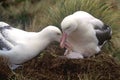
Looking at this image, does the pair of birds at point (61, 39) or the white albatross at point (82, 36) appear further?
the white albatross at point (82, 36)

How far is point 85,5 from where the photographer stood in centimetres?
776

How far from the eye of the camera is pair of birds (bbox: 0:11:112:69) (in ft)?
19.9

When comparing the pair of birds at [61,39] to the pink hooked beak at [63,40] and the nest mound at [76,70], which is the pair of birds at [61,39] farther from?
the nest mound at [76,70]

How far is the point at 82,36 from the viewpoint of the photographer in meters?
6.37

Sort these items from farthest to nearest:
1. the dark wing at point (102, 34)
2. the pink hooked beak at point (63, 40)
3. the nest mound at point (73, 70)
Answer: the dark wing at point (102, 34)
the pink hooked beak at point (63, 40)
the nest mound at point (73, 70)

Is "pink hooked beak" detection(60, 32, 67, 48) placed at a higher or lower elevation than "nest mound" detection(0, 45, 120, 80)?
higher

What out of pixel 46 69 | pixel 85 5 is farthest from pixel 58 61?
pixel 85 5

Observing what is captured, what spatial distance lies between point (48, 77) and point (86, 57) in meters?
0.75

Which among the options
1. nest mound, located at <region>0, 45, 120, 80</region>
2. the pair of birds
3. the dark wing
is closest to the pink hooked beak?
the pair of birds

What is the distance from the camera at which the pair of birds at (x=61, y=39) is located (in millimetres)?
6062

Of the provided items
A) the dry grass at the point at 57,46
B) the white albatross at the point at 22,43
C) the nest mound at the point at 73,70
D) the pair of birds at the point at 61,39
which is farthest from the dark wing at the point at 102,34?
the white albatross at the point at 22,43

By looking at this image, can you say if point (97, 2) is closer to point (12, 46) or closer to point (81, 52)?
point (81, 52)

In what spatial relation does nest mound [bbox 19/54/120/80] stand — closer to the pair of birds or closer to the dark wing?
the pair of birds

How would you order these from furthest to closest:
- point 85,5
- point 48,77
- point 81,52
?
1. point 85,5
2. point 81,52
3. point 48,77
